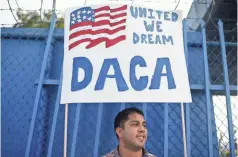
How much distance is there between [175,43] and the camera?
2.57 metres

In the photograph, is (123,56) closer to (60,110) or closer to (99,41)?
(99,41)

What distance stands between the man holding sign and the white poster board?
16cm

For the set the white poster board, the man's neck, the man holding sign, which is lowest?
the man's neck

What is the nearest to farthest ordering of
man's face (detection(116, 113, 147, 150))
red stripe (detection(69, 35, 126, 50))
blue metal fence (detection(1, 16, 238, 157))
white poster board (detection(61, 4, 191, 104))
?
1. man's face (detection(116, 113, 147, 150))
2. white poster board (detection(61, 4, 191, 104))
3. red stripe (detection(69, 35, 126, 50))
4. blue metal fence (detection(1, 16, 238, 157))

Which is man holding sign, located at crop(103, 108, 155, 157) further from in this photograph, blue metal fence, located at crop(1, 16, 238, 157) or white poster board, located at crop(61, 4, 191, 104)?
blue metal fence, located at crop(1, 16, 238, 157)

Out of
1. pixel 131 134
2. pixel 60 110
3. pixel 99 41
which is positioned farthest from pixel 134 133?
pixel 60 110

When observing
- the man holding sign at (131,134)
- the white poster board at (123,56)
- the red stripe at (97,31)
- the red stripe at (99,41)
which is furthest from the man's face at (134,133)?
the red stripe at (97,31)

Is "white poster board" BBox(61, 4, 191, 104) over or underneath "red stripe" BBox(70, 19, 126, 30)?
underneath

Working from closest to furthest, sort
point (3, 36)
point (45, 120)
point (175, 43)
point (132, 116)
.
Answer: point (132, 116) → point (175, 43) → point (45, 120) → point (3, 36)

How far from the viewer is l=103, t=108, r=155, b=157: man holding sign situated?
227cm

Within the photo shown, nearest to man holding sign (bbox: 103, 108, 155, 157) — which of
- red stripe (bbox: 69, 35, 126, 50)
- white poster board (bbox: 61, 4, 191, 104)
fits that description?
white poster board (bbox: 61, 4, 191, 104)

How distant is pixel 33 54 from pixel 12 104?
686 mm

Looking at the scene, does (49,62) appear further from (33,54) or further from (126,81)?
(126,81)

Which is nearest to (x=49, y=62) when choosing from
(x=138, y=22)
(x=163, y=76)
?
(x=138, y=22)
